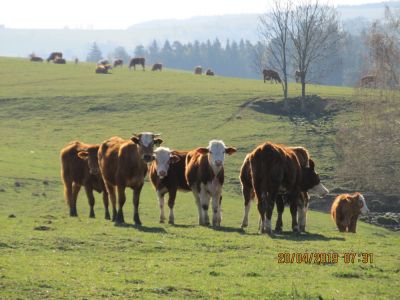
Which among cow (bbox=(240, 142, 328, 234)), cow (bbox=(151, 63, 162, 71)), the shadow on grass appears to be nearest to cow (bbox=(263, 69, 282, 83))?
cow (bbox=(151, 63, 162, 71))

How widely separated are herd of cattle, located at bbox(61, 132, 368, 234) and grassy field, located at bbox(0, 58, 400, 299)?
0.97 meters

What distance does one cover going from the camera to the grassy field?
13125mm

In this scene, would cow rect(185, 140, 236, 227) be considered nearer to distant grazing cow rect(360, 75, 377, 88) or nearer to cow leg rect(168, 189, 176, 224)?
cow leg rect(168, 189, 176, 224)

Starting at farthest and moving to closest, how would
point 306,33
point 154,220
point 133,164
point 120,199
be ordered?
point 306,33
point 154,220
point 120,199
point 133,164

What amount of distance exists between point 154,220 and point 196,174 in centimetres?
694

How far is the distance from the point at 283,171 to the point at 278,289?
6.99m

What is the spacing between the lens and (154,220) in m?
29.2

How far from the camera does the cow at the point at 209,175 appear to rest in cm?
2159

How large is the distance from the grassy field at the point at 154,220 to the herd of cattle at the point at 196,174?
3.17 feet

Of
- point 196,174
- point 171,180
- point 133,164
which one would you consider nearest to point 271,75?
point 171,180

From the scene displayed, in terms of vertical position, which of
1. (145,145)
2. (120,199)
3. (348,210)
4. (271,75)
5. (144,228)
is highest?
(145,145)

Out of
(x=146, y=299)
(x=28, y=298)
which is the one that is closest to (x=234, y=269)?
(x=146, y=299)

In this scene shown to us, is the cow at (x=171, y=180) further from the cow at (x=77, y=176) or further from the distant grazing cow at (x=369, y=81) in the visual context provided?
the distant grazing cow at (x=369, y=81)

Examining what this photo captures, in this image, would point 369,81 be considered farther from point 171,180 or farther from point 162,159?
point 162,159
